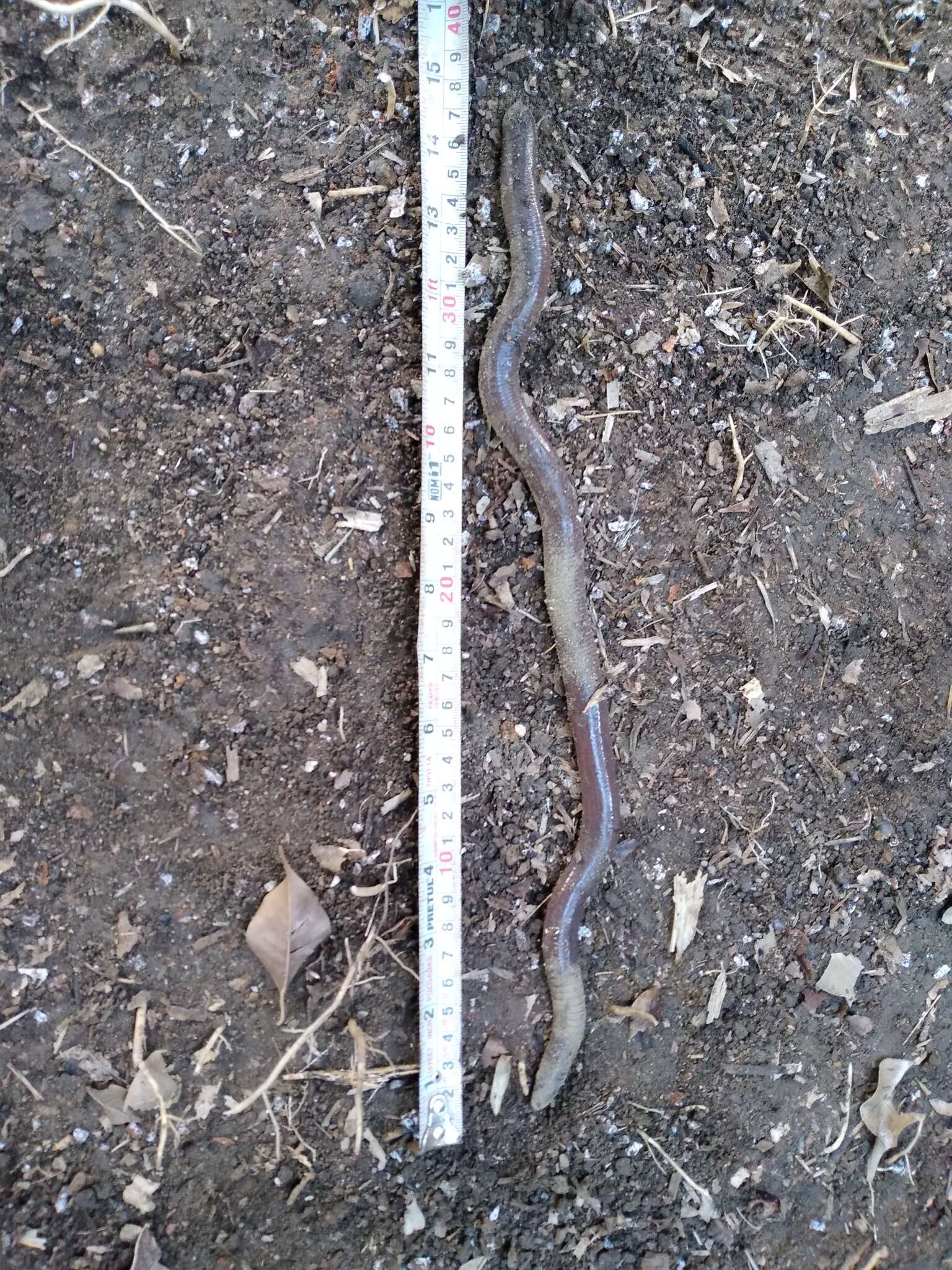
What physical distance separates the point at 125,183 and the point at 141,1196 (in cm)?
375

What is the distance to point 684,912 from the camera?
10.9 ft

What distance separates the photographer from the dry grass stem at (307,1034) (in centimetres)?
301

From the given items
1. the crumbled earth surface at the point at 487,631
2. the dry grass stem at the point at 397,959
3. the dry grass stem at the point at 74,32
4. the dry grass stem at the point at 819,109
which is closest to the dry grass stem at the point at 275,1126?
the crumbled earth surface at the point at 487,631

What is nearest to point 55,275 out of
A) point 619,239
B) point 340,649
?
point 340,649

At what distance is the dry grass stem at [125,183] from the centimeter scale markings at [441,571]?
2.89ft

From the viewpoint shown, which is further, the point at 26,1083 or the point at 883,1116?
the point at 883,1116

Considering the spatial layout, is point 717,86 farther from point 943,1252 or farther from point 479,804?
point 943,1252

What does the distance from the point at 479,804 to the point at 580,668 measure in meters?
0.67

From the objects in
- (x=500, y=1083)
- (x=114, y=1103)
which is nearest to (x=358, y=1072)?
(x=500, y=1083)

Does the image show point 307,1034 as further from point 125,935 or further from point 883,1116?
point 883,1116

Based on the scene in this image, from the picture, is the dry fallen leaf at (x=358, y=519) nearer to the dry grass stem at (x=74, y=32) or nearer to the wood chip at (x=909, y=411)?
the dry grass stem at (x=74, y=32)

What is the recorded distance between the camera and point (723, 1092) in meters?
3.34

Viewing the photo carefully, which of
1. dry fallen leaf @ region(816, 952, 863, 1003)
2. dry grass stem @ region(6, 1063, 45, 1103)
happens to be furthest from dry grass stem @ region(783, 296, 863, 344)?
dry grass stem @ region(6, 1063, 45, 1103)

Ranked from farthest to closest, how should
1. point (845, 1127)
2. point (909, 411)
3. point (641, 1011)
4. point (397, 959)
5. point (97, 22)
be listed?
1. point (909, 411)
2. point (845, 1127)
3. point (641, 1011)
4. point (397, 959)
5. point (97, 22)
